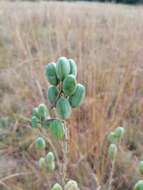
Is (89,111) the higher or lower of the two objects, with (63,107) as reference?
lower

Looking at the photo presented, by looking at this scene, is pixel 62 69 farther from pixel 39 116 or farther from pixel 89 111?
pixel 89 111

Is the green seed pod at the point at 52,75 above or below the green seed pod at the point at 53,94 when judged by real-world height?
above

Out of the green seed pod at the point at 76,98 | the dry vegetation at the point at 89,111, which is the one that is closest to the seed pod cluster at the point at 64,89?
the green seed pod at the point at 76,98

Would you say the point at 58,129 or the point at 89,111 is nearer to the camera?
the point at 58,129

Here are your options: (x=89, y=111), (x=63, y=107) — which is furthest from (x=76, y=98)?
(x=89, y=111)

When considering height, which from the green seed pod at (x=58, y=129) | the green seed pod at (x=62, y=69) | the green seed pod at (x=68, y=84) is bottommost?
the green seed pod at (x=58, y=129)

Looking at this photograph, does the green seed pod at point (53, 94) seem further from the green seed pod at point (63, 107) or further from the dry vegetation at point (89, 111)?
the dry vegetation at point (89, 111)
